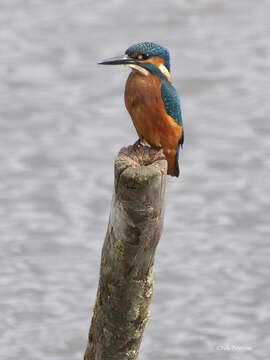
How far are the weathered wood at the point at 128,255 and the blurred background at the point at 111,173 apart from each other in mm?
2946

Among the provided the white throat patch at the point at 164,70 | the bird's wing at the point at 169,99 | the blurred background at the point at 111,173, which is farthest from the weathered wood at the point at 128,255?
the blurred background at the point at 111,173

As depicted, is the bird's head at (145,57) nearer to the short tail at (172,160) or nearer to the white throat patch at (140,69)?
the white throat patch at (140,69)

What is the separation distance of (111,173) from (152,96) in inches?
197

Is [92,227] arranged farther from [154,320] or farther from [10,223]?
[154,320]

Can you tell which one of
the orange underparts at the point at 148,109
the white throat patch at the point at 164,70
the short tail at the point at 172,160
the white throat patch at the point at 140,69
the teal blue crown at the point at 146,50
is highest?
the teal blue crown at the point at 146,50

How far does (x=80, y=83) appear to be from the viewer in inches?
506

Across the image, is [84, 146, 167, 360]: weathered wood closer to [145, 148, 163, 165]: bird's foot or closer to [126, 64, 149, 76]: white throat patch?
[145, 148, 163, 165]: bird's foot

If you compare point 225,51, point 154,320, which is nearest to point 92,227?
point 154,320

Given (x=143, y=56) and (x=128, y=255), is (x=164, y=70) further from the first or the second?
(x=128, y=255)

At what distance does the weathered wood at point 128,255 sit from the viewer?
5.02 meters

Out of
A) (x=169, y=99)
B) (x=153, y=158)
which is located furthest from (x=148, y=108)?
(x=153, y=158)

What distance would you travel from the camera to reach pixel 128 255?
5.22m

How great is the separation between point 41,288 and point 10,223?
110 centimetres

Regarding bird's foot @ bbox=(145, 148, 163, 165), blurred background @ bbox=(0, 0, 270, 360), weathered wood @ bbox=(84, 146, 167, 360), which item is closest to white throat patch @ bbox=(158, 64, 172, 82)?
weathered wood @ bbox=(84, 146, 167, 360)
